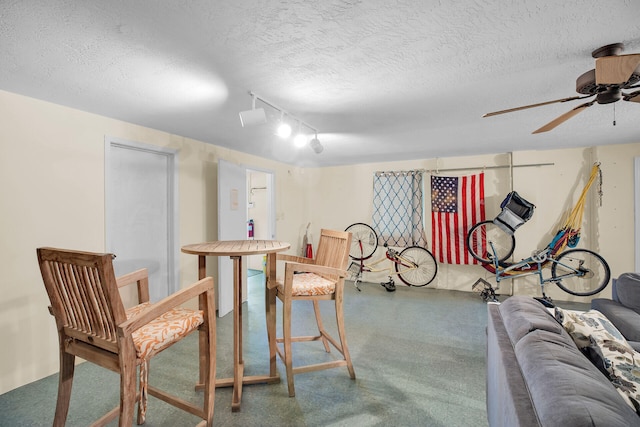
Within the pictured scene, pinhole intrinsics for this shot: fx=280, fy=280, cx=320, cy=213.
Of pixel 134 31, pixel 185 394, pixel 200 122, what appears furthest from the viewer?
pixel 200 122

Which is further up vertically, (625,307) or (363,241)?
(363,241)

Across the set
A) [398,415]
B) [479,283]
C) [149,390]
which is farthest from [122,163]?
[479,283]

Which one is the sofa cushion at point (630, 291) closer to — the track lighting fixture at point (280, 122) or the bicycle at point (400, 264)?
the bicycle at point (400, 264)

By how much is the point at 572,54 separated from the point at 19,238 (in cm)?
387

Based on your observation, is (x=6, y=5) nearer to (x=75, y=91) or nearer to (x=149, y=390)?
(x=75, y=91)

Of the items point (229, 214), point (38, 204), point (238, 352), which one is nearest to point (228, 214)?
point (229, 214)

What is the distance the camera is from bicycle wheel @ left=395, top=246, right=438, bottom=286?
15.6 ft

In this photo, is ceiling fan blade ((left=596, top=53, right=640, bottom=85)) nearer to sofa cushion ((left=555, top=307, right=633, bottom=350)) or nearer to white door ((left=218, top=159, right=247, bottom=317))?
sofa cushion ((left=555, top=307, right=633, bottom=350))

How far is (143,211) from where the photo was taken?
3.00 metres

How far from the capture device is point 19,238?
2082 millimetres

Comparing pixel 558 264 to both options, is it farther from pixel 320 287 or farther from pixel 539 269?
pixel 320 287

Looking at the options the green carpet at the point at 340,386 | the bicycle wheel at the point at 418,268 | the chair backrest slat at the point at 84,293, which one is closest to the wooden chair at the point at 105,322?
the chair backrest slat at the point at 84,293

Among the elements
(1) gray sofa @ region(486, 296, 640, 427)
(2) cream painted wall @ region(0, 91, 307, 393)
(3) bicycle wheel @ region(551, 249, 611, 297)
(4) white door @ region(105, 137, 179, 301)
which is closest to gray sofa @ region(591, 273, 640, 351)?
(1) gray sofa @ region(486, 296, 640, 427)

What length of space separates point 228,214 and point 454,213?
3.51m
